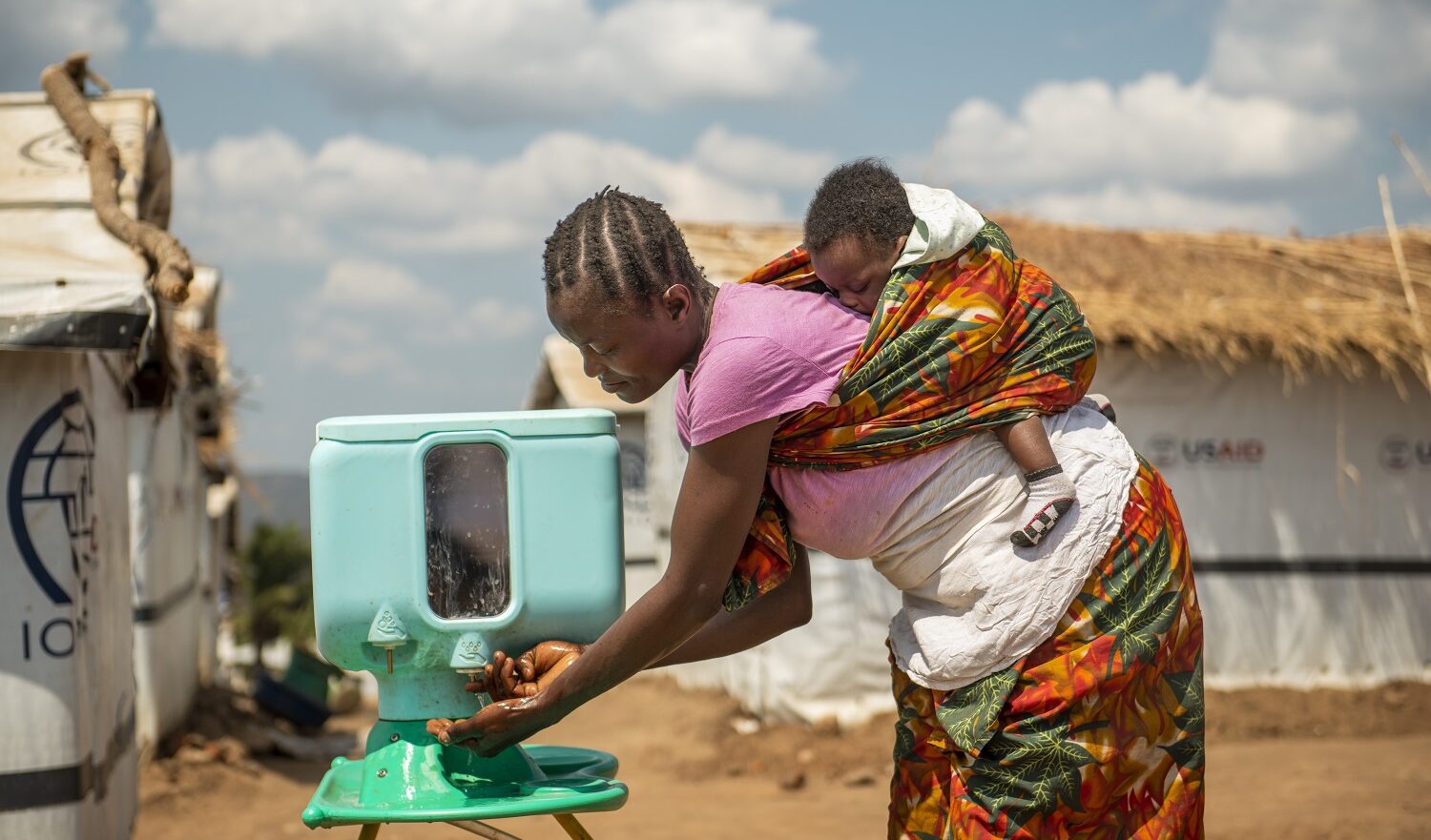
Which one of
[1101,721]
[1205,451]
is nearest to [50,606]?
[1101,721]

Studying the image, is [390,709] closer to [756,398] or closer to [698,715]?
[756,398]

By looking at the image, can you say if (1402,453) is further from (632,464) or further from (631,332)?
(631,332)

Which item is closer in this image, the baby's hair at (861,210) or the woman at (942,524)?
the woman at (942,524)

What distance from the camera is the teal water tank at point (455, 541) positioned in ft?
5.89

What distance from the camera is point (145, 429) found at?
23.3ft

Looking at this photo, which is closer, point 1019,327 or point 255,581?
point 1019,327

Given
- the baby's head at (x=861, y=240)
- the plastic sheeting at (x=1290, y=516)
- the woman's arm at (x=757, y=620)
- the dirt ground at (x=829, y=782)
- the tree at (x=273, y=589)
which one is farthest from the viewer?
the tree at (x=273, y=589)

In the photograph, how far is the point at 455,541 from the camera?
1850 mm

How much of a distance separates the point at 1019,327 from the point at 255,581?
44.1 feet

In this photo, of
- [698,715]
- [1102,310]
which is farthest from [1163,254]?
[698,715]

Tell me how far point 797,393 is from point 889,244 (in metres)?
0.32

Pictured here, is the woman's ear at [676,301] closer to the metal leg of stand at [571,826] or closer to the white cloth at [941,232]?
the white cloth at [941,232]

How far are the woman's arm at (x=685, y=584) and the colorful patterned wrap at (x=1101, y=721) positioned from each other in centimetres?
38

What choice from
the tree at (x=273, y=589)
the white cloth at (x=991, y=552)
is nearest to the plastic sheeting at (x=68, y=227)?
the white cloth at (x=991, y=552)
